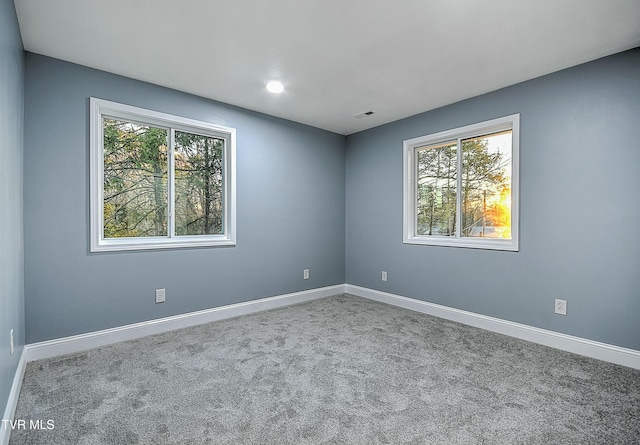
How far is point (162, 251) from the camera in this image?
3.17 metres

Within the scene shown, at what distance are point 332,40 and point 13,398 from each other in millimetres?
3007

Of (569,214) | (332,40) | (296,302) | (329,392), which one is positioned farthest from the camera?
(296,302)

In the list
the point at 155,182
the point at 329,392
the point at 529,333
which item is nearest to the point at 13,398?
the point at 329,392

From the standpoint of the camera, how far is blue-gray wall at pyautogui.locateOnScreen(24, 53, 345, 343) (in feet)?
8.31

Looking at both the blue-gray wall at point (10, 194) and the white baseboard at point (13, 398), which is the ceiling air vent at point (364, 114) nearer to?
the blue-gray wall at point (10, 194)

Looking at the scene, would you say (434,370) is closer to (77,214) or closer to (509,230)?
(509,230)

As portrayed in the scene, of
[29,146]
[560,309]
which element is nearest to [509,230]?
[560,309]

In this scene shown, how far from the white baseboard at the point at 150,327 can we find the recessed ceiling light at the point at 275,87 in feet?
7.77

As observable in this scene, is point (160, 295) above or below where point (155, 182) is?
below

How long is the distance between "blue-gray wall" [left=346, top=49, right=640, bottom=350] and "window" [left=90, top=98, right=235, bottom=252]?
8.29ft

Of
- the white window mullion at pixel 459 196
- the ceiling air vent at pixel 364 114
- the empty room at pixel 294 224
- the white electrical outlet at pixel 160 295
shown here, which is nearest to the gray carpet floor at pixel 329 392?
the empty room at pixel 294 224

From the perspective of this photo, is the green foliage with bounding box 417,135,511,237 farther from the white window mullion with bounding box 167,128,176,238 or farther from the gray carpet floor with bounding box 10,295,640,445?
the white window mullion with bounding box 167,128,176,238

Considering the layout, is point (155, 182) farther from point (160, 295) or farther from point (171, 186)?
point (160, 295)

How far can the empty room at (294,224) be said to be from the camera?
1872 millimetres
